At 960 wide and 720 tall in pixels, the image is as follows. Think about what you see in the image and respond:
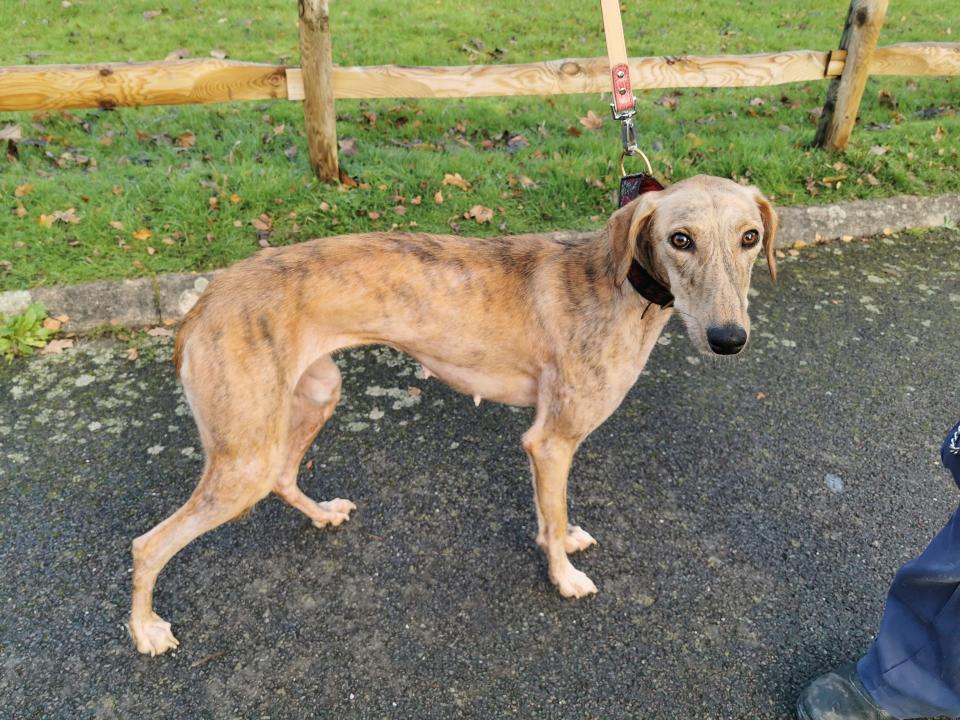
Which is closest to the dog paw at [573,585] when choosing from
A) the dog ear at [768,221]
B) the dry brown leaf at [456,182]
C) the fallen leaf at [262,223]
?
the dog ear at [768,221]

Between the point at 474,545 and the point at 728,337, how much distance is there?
151 cm

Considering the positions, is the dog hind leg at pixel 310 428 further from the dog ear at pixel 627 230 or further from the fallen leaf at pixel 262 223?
the fallen leaf at pixel 262 223

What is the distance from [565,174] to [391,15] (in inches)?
221

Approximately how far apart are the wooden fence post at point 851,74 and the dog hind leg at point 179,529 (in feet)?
19.6

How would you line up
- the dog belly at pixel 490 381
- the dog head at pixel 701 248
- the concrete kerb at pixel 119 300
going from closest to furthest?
the dog head at pixel 701 248
the dog belly at pixel 490 381
the concrete kerb at pixel 119 300

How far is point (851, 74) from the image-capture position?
609cm

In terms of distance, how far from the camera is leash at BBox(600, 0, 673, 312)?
260 cm

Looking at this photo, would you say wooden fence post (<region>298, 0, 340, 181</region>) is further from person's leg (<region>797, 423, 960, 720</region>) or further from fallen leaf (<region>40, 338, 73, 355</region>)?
person's leg (<region>797, 423, 960, 720</region>)

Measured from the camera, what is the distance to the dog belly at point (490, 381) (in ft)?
9.66

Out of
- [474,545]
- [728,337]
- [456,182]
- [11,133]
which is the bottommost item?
[474,545]

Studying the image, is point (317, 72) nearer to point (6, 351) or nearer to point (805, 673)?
point (6, 351)

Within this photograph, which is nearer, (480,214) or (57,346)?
(57,346)

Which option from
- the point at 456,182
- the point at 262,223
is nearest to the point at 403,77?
the point at 456,182

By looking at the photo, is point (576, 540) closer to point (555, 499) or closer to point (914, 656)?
point (555, 499)
